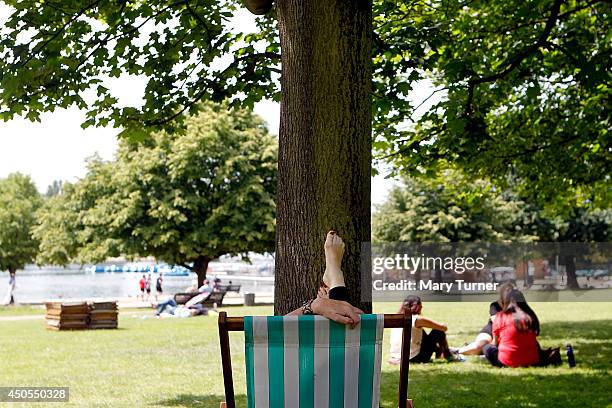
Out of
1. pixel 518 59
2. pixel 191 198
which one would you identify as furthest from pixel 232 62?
pixel 191 198

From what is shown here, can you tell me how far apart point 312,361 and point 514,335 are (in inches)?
351

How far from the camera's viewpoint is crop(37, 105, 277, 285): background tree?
39.4 metres

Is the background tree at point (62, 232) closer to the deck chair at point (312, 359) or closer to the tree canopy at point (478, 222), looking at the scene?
the tree canopy at point (478, 222)

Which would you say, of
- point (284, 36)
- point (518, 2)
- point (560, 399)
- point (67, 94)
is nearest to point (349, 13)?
point (284, 36)

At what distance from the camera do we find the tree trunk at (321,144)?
510 cm

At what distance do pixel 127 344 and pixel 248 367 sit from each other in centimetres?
1433

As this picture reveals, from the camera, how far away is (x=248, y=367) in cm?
412

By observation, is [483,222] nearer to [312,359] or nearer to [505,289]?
[505,289]

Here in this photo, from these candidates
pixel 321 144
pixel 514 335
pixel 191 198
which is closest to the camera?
pixel 321 144

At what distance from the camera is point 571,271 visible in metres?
44.5

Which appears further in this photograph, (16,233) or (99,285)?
(99,285)

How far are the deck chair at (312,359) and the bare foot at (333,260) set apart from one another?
1.43 feet

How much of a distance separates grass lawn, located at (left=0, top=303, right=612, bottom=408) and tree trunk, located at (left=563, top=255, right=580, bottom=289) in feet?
56.4

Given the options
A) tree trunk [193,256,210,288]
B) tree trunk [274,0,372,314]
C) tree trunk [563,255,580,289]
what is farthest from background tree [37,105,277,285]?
tree trunk [274,0,372,314]
